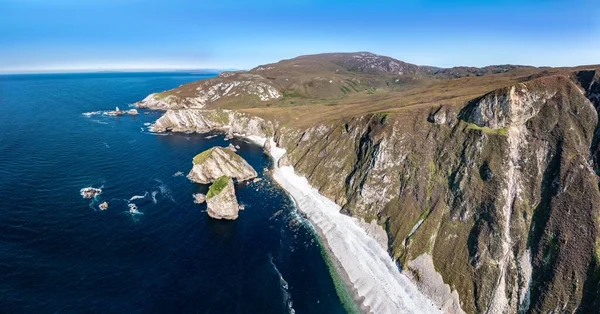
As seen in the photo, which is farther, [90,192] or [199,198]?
[199,198]

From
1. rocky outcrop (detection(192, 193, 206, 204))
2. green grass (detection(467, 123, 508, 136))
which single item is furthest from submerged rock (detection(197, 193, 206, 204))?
green grass (detection(467, 123, 508, 136))

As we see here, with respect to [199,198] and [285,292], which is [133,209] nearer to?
[199,198]

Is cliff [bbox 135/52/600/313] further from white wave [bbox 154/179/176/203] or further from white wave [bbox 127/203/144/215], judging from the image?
white wave [bbox 127/203/144/215]

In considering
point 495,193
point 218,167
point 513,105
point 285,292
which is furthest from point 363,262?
point 218,167

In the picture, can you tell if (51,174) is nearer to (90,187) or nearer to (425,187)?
(90,187)

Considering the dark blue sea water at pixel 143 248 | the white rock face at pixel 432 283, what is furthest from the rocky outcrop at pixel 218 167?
the white rock face at pixel 432 283

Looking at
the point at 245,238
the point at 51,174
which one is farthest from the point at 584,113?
the point at 51,174

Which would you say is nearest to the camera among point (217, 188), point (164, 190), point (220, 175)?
point (217, 188)

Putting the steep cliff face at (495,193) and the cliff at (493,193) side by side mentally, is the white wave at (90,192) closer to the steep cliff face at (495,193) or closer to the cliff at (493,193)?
the cliff at (493,193)
